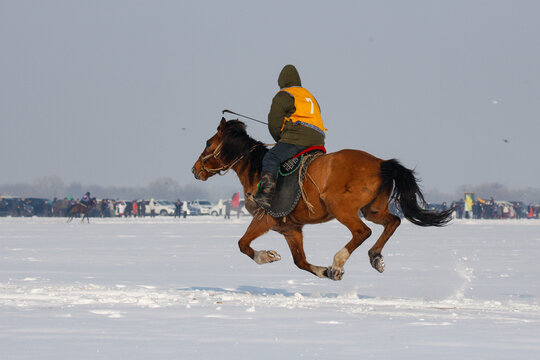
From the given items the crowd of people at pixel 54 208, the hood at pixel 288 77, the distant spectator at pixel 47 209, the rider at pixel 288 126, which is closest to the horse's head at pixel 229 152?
the rider at pixel 288 126

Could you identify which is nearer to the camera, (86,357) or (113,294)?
(86,357)

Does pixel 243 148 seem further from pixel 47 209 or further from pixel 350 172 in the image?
pixel 47 209

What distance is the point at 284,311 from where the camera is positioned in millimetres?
8148

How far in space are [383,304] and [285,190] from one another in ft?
5.64

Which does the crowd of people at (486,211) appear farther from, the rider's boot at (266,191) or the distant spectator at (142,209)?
the rider's boot at (266,191)

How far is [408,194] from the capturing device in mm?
9773

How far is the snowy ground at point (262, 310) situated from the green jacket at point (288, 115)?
175 cm

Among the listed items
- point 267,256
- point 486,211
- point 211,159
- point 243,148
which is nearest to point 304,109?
point 243,148

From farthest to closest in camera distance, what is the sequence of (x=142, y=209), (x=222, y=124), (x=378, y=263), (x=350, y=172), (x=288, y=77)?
(x=142, y=209) < (x=222, y=124) < (x=288, y=77) < (x=350, y=172) < (x=378, y=263)

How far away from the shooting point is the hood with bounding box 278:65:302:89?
10078 millimetres

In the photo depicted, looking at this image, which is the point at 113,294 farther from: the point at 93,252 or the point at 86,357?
the point at 93,252

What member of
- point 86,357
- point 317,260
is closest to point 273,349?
point 86,357

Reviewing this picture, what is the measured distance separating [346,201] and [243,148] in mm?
1734

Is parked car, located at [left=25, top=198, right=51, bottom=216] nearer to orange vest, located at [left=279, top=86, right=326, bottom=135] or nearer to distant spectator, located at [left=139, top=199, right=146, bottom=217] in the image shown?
distant spectator, located at [left=139, top=199, right=146, bottom=217]
